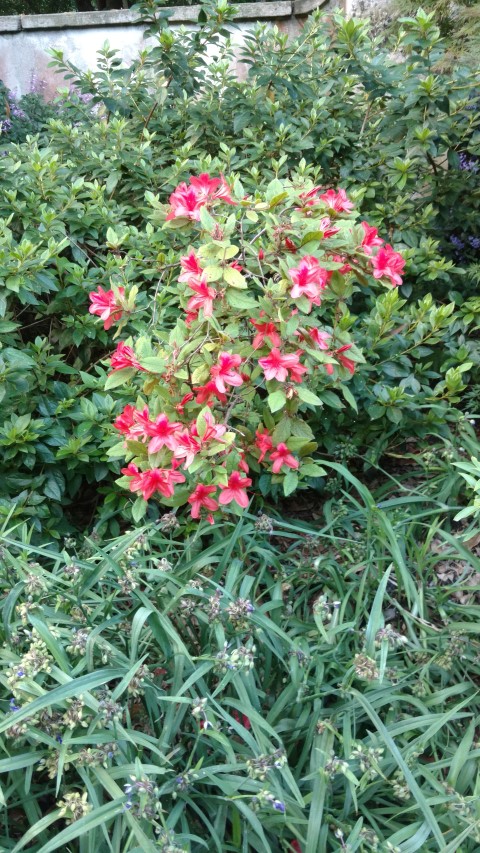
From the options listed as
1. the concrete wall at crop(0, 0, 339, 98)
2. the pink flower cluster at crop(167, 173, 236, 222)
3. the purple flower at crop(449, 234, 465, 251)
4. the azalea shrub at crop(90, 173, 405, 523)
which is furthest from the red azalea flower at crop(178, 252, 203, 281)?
the concrete wall at crop(0, 0, 339, 98)

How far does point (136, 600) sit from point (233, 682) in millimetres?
368

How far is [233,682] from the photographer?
1.66 m

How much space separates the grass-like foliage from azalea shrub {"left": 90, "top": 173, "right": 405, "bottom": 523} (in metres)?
0.21

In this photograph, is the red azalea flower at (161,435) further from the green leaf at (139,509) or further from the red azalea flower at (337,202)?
the red azalea flower at (337,202)

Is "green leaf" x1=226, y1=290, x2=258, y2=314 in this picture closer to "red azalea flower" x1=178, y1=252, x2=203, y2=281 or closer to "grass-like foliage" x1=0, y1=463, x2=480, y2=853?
"red azalea flower" x1=178, y1=252, x2=203, y2=281

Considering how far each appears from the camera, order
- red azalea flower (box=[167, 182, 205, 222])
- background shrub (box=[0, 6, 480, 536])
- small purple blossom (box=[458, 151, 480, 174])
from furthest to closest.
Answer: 1. small purple blossom (box=[458, 151, 480, 174])
2. background shrub (box=[0, 6, 480, 536])
3. red azalea flower (box=[167, 182, 205, 222])

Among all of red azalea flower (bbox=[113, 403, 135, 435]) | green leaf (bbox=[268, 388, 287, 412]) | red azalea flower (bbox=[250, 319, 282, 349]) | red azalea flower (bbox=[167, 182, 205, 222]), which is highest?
red azalea flower (bbox=[167, 182, 205, 222])

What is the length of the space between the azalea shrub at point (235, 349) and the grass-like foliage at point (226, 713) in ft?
0.68

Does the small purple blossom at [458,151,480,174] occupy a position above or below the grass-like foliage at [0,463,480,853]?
above

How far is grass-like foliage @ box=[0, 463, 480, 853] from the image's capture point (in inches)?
57.7

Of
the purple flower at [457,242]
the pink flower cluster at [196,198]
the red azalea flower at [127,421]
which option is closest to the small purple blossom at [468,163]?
the purple flower at [457,242]

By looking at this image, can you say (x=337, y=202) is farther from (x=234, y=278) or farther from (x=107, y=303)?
(x=107, y=303)

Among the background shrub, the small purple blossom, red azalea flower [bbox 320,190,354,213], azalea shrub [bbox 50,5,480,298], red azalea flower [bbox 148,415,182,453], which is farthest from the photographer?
the small purple blossom

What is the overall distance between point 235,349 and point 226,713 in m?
0.92
